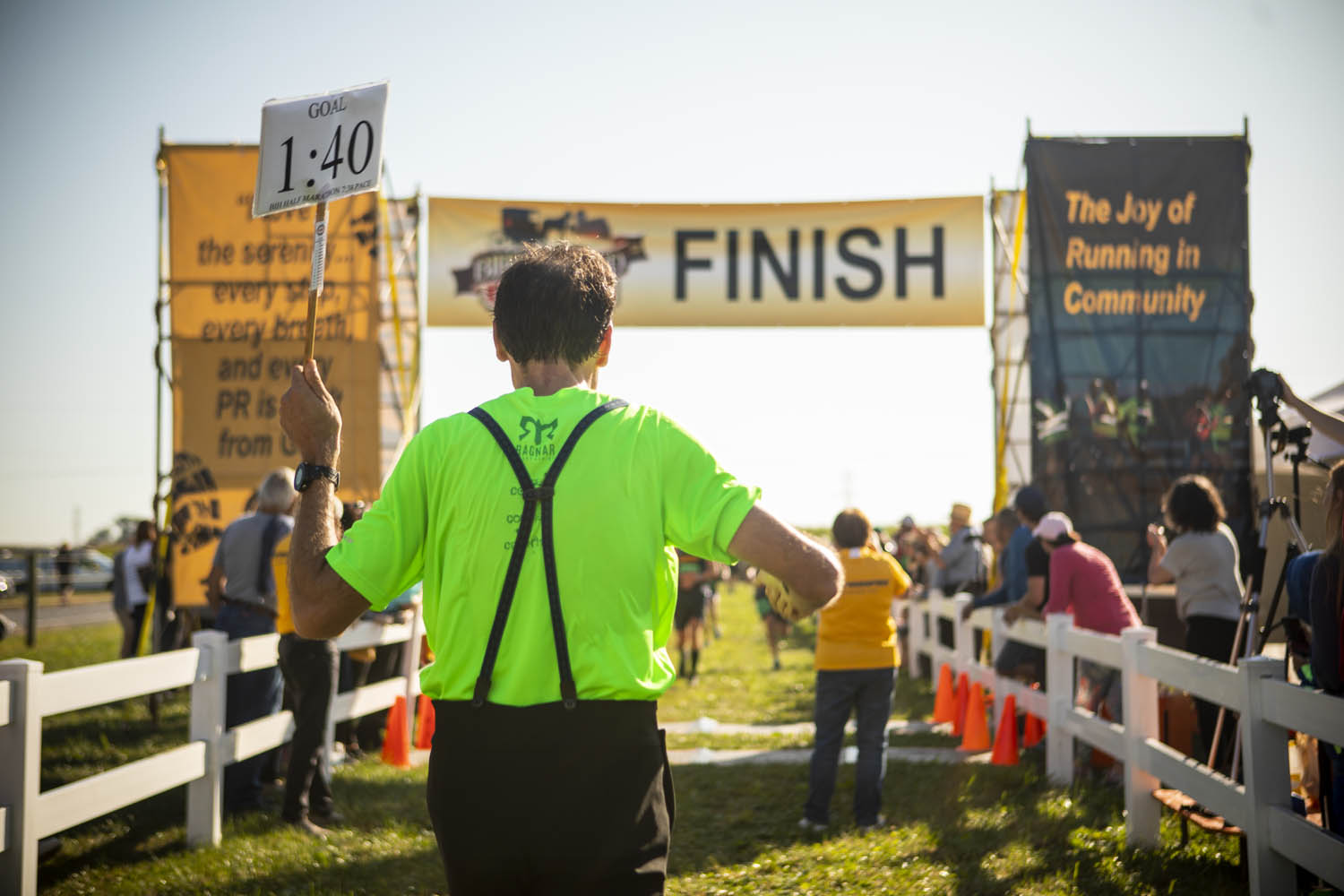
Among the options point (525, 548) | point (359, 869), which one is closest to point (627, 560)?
point (525, 548)

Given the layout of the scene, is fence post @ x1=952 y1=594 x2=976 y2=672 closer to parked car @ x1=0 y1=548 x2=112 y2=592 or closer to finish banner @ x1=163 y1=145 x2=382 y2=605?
finish banner @ x1=163 y1=145 x2=382 y2=605

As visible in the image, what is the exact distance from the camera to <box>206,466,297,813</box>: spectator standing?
8031 mm

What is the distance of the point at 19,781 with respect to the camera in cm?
484

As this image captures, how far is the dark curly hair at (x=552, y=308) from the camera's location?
2467mm

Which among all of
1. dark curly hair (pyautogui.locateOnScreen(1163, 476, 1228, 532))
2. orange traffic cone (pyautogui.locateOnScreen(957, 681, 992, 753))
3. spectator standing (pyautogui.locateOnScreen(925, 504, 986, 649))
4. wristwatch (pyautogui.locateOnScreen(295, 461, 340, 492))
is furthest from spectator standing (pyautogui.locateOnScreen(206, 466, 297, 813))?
spectator standing (pyautogui.locateOnScreen(925, 504, 986, 649))

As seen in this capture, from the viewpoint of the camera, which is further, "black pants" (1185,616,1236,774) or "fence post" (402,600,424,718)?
"fence post" (402,600,424,718)

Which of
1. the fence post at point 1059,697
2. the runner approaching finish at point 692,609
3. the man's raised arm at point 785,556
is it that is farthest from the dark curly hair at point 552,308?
the runner approaching finish at point 692,609

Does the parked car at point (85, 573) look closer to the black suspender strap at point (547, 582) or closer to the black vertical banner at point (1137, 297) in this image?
the black vertical banner at point (1137, 297)

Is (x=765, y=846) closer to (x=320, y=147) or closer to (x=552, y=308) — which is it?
(x=320, y=147)

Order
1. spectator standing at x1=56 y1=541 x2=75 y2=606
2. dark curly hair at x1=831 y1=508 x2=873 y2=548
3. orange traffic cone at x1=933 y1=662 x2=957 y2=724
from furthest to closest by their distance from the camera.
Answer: spectator standing at x1=56 y1=541 x2=75 y2=606, orange traffic cone at x1=933 y1=662 x2=957 y2=724, dark curly hair at x1=831 y1=508 x2=873 y2=548

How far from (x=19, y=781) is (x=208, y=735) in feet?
6.58

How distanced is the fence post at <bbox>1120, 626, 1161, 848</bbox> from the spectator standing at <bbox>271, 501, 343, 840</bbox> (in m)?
4.60

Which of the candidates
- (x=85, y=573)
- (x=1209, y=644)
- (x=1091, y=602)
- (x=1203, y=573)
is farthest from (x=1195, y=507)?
(x=85, y=573)

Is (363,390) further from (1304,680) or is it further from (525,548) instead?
(525,548)
